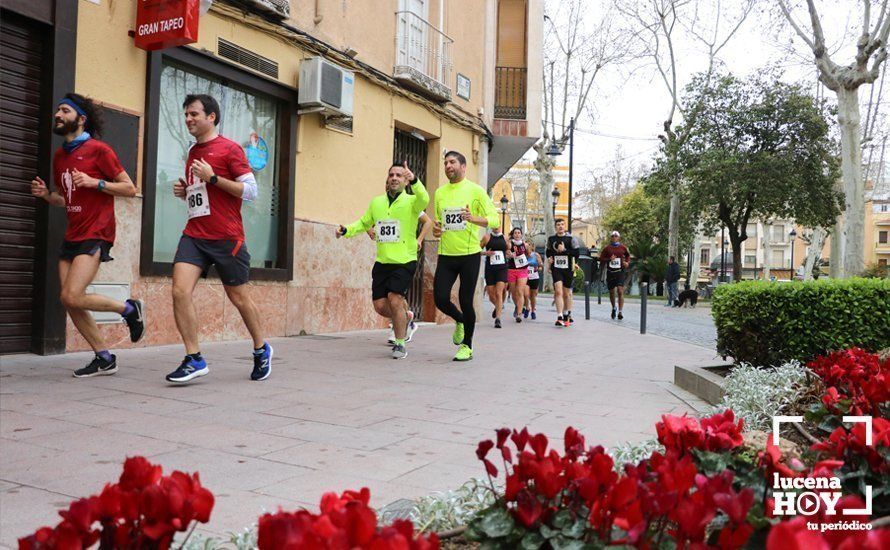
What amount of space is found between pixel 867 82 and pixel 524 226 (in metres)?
52.8

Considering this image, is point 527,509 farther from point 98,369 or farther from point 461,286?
point 461,286

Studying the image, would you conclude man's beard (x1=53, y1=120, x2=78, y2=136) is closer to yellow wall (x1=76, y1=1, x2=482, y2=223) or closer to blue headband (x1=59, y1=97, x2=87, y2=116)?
blue headband (x1=59, y1=97, x2=87, y2=116)

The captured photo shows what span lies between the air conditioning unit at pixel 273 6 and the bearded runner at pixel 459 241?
3.04 m

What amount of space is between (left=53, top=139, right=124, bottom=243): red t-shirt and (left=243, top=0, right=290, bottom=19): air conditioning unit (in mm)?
3627

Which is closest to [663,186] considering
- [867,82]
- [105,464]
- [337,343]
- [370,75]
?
[867,82]

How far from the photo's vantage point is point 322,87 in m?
9.55

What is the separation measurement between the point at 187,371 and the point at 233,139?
4.42m

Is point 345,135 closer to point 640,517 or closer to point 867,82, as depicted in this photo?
point 640,517

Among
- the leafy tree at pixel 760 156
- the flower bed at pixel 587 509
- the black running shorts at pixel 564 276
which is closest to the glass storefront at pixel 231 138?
the black running shorts at pixel 564 276

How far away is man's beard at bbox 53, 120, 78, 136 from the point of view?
5602 mm

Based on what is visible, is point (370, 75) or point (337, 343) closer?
point (337, 343)

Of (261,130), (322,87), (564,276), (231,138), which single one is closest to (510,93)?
(564,276)

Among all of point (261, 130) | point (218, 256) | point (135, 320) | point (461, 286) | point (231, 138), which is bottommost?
point (135, 320)

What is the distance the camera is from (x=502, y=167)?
762 inches
